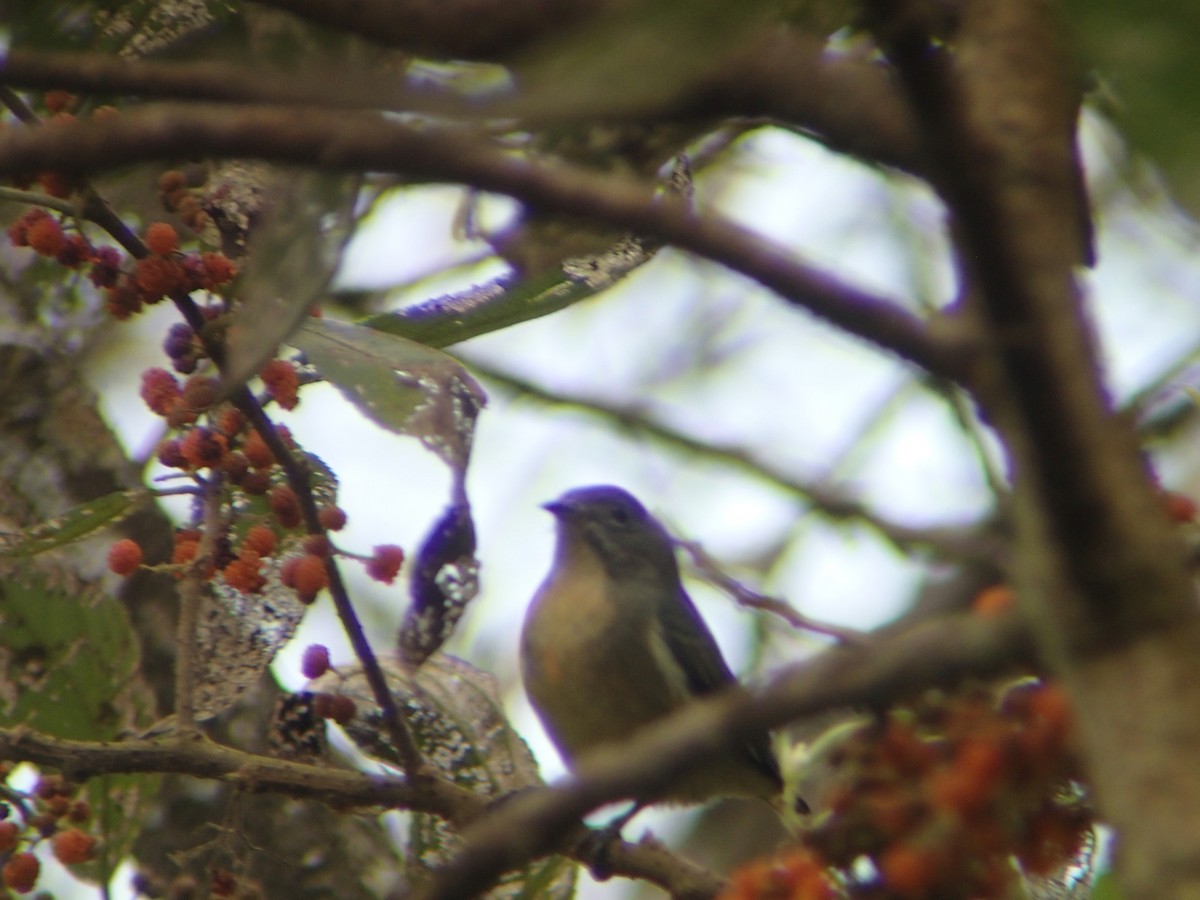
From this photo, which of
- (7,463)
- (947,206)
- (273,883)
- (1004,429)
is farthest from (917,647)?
(7,463)

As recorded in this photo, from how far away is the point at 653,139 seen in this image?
1444 mm

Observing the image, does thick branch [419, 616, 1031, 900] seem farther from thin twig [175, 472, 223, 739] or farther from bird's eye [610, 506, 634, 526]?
bird's eye [610, 506, 634, 526]

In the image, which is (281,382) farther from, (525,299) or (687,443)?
(687,443)

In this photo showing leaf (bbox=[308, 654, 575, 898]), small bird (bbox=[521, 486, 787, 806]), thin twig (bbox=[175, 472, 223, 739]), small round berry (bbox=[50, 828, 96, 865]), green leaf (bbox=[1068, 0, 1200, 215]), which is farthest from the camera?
small bird (bbox=[521, 486, 787, 806])

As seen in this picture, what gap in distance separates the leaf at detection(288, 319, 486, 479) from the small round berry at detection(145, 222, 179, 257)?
0.25m

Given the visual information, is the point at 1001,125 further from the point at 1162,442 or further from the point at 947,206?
the point at 1162,442

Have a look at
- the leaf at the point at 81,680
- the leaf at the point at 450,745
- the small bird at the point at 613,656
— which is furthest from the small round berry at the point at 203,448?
the small bird at the point at 613,656

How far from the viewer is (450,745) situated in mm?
2945

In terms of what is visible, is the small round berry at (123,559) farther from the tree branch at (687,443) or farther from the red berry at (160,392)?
the tree branch at (687,443)

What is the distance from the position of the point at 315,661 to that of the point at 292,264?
1.46 meters

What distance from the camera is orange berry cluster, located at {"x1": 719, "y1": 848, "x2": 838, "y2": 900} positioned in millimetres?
1626

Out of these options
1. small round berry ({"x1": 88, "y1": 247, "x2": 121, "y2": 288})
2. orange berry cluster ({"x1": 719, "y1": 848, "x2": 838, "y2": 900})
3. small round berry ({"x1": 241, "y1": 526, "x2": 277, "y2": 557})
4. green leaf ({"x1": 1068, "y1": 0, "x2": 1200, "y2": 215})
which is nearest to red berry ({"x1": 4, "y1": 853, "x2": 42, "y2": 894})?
small round berry ({"x1": 241, "y1": 526, "x2": 277, "y2": 557})

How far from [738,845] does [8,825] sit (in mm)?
3675

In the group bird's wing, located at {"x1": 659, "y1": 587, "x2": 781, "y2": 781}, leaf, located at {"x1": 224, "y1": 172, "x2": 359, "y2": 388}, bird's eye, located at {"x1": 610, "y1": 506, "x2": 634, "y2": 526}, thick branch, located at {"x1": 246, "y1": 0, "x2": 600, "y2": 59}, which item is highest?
thick branch, located at {"x1": 246, "y1": 0, "x2": 600, "y2": 59}
